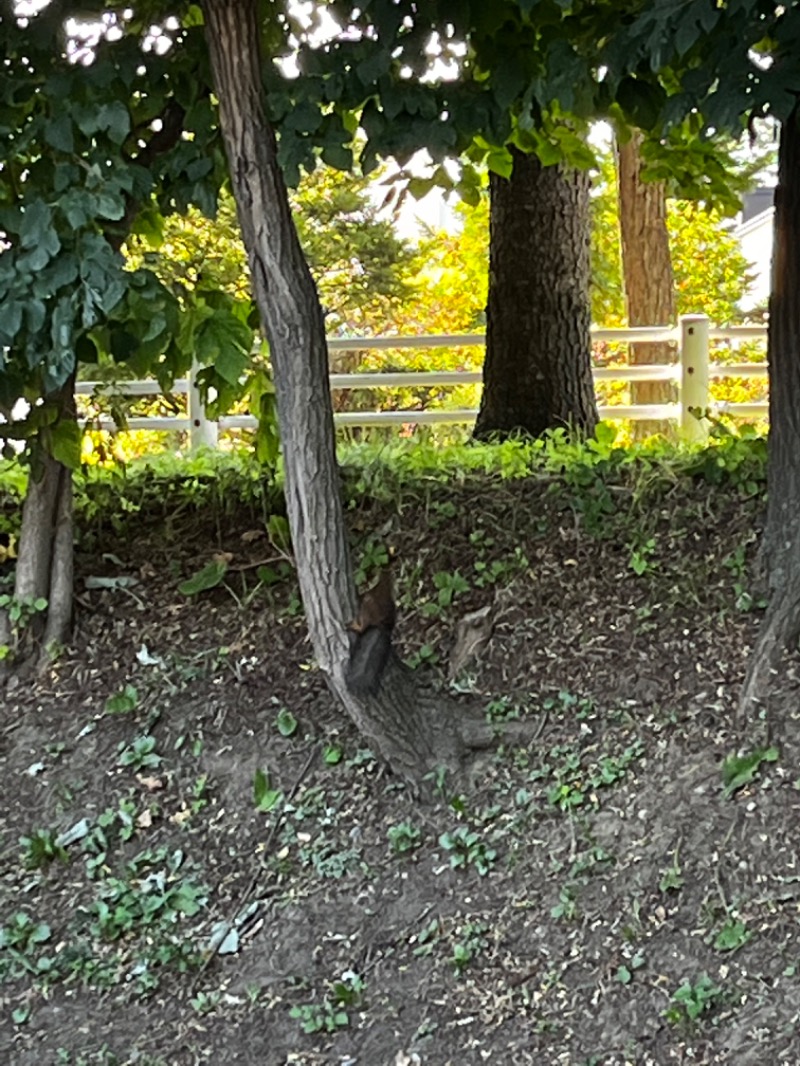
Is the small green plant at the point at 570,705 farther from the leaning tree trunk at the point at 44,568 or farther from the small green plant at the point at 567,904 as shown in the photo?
the leaning tree trunk at the point at 44,568

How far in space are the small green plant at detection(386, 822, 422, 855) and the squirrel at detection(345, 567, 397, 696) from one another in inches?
17.4

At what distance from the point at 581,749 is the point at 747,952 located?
917mm

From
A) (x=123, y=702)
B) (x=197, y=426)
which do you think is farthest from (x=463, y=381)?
(x=123, y=702)

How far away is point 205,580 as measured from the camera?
500 cm

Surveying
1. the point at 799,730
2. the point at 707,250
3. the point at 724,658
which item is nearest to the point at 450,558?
the point at 724,658

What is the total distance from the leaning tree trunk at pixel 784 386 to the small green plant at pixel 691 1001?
1231 millimetres

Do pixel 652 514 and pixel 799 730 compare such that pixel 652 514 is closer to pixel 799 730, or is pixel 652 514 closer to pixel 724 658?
pixel 724 658

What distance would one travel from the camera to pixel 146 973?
3.82 metres

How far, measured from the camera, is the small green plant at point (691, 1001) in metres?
3.35

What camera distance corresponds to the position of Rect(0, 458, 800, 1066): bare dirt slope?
353 cm

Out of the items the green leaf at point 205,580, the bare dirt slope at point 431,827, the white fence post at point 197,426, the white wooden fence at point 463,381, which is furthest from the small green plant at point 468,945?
the white fence post at point 197,426

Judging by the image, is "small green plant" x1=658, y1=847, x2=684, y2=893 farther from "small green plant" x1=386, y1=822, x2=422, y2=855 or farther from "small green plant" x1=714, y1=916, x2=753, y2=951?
"small green plant" x1=386, y1=822, x2=422, y2=855

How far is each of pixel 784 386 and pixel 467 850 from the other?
191cm

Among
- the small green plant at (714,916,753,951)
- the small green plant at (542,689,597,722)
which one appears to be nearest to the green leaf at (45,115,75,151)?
the small green plant at (542,689,597,722)
